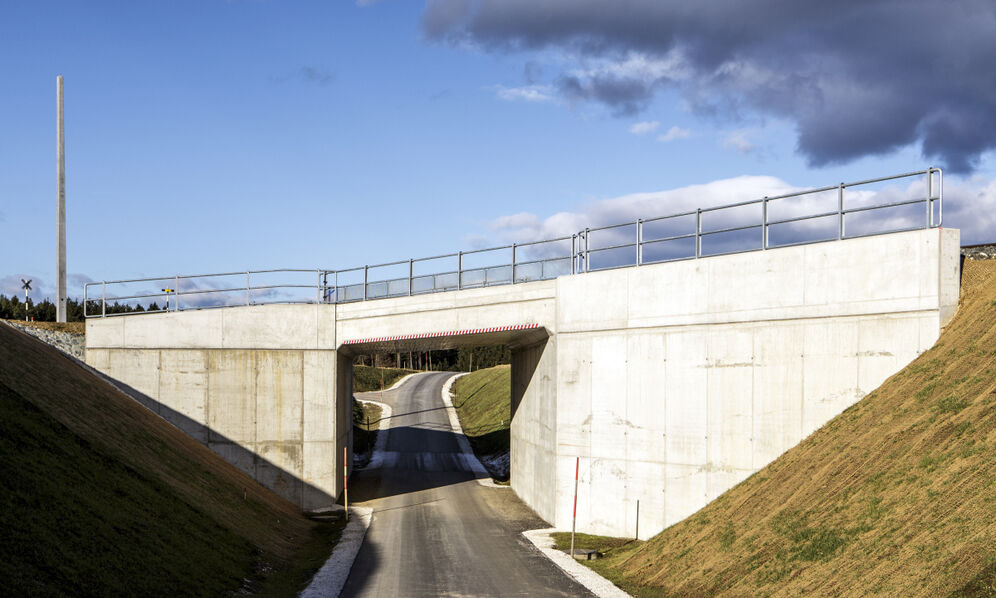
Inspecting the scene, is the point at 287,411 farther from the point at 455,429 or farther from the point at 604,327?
the point at 455,429

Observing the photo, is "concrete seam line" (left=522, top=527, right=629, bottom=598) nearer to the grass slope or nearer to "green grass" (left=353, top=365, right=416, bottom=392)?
the grass slope

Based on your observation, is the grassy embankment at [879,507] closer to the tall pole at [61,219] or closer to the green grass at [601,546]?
the green grass at [601,546]

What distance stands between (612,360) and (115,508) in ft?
49.4

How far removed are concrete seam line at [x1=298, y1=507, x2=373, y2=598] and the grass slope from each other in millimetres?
17415

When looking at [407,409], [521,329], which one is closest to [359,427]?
[407,409]

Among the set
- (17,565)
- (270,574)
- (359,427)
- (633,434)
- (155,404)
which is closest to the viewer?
(17,565)

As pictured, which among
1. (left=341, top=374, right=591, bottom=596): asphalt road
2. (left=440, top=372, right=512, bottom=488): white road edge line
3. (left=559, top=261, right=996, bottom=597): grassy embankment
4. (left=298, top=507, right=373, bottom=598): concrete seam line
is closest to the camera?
(left=559, top=261, right=996, bottom=597): grassy embankment

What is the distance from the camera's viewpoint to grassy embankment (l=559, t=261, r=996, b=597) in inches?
520

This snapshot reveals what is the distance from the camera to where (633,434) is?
25094 millimetres

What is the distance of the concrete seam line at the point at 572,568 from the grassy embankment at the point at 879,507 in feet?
1.53

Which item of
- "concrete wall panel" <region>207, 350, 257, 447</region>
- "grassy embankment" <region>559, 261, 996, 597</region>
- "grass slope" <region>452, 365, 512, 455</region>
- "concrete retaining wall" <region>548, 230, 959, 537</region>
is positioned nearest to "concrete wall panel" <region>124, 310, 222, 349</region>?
"concrete wall panel" <region>207, 350, 257, 447</region>

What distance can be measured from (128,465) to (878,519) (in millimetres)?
17727

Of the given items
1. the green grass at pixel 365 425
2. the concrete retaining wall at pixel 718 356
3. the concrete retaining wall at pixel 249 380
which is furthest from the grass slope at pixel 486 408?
the concrete retaining wall at pixel 718 356

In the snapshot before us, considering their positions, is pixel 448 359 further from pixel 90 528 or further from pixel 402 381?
pixel 90 528
